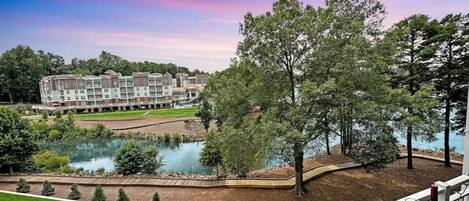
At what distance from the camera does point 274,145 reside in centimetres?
628

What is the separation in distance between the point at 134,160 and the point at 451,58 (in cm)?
1145

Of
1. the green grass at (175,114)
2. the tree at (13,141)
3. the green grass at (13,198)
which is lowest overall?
the green grass at (175,114)

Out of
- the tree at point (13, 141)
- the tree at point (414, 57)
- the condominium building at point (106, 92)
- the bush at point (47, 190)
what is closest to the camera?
the tree at point (414, 57)

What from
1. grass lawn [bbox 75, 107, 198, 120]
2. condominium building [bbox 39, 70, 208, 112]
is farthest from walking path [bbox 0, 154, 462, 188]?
condominium building [bbox 39, 70, 208, 112]

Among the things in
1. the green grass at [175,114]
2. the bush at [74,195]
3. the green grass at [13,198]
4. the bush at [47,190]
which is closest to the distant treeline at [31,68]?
the green grass at [175,114]

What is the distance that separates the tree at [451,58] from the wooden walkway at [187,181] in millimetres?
3867

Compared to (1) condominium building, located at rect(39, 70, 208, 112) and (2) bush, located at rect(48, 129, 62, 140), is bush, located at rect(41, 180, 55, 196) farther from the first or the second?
(1) condominium building, located at rect(39, 70, 208, 112)

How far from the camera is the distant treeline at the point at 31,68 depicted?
4375 centimetres

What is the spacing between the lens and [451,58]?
865 cm

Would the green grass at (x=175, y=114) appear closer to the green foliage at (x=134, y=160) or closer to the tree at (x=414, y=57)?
the green foliage at (x=134, y=160)

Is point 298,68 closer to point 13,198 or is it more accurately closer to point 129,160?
point 129,160

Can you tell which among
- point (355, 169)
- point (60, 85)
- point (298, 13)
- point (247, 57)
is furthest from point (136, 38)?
point (60, 85)

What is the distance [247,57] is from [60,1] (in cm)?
478

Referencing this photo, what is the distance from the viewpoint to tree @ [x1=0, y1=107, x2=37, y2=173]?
430 inches
